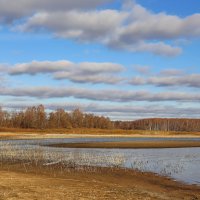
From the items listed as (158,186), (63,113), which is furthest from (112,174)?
(63,113)

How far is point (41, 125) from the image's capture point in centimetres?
17688

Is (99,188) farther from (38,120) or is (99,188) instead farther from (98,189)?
(38,120)

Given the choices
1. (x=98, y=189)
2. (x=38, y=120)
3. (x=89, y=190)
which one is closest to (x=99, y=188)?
(x=98, y=189)

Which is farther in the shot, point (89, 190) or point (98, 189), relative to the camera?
point (98, 189)

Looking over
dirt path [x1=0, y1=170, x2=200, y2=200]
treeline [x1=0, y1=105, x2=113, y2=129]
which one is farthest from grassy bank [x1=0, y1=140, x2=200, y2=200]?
treeline [x1=0, y1=105, x2=113, y2=129]

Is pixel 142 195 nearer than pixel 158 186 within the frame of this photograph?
Yes

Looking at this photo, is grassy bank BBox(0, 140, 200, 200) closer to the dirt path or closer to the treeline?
the dirt path

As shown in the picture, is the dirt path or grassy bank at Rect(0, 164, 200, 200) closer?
the dirt path

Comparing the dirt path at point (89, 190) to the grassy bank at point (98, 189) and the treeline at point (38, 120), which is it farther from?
the treeline at point (38, 120)

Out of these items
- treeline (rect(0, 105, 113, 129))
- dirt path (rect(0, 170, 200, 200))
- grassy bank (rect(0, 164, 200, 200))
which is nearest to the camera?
dirt path (rect(0, 170, 200, 200))

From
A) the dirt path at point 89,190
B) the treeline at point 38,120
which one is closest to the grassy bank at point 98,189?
the dirt path at point 89,190

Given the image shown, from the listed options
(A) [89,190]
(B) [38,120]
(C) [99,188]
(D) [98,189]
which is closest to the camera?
(A) [89,190]

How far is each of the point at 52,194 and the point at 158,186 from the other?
8.78m

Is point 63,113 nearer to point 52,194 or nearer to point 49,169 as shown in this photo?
point 49,169
